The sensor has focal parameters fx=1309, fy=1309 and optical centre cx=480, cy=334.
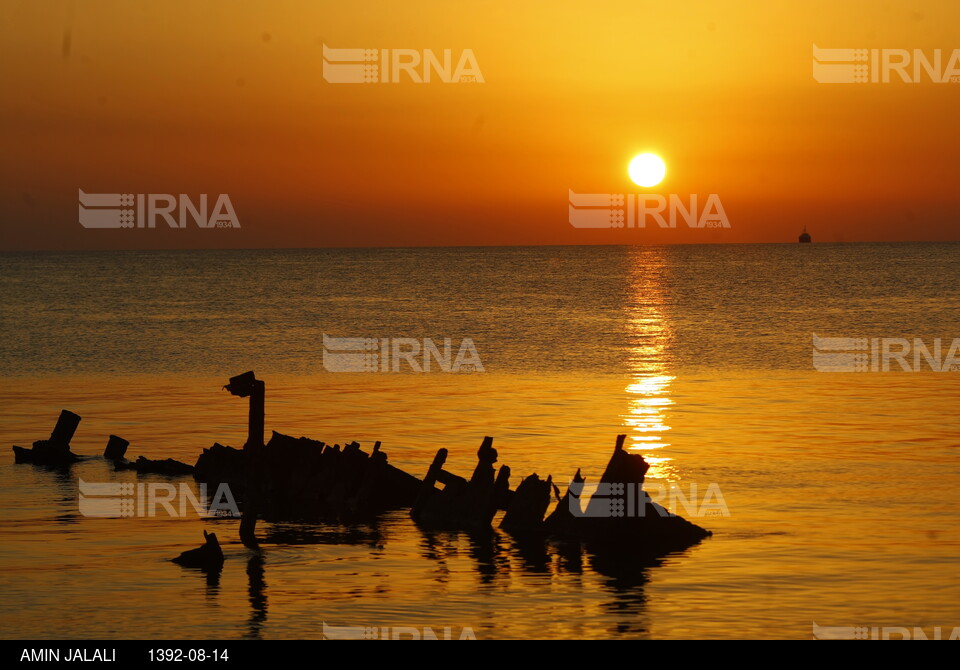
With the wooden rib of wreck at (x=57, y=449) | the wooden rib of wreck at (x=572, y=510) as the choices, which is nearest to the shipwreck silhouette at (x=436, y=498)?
the wooden rib of wreck at (x=572, y=510)

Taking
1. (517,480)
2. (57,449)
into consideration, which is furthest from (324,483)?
(57,449)

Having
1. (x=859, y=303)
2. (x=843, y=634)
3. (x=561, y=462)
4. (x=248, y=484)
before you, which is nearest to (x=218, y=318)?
(x=859, y=303)

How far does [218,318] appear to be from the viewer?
123438 mm

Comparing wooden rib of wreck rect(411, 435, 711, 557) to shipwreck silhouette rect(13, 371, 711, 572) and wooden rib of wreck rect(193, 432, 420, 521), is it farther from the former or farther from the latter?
wooden rib of wreck rect(193, 432, 420, 521)

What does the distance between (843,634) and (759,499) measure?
38.7ft

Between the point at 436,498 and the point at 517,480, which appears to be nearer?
the point at 436,498

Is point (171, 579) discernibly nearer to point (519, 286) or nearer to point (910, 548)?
point (910, 548)

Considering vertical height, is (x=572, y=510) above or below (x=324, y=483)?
below

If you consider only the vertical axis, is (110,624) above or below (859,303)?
below

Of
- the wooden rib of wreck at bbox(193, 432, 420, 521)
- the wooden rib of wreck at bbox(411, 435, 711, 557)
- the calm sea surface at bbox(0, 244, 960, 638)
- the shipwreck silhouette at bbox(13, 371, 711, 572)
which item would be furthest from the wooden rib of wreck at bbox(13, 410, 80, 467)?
the wooden rib of wreck at bbox(411, 435, 711, 557)

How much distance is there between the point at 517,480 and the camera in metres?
36.4

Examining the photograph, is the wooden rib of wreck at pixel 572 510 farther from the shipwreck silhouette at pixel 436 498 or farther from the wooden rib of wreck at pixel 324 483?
the wooden rib of wreck at pixel 324 483

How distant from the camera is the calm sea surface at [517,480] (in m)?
24.2

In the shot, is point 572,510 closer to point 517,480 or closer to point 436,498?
point 436,498
